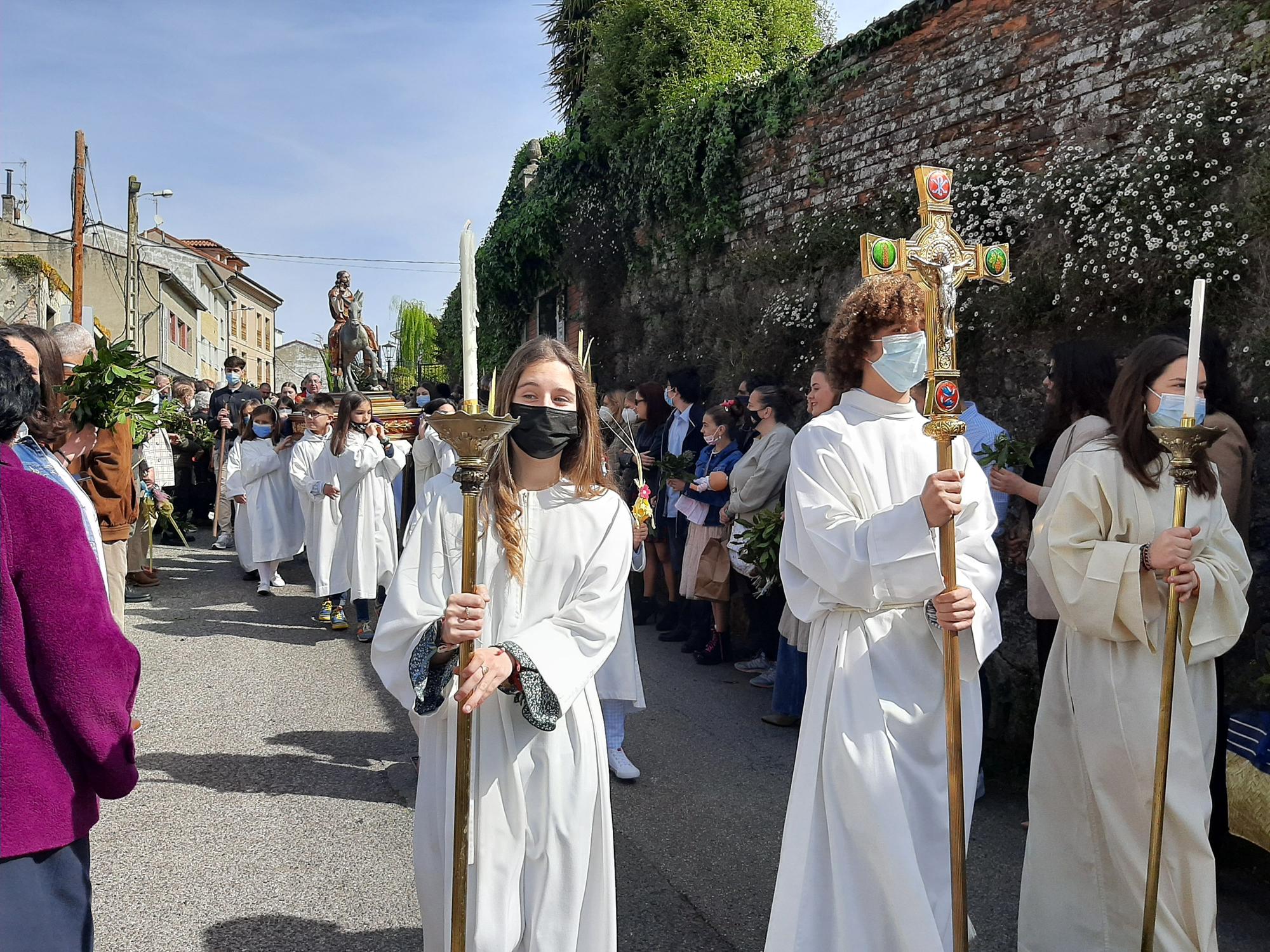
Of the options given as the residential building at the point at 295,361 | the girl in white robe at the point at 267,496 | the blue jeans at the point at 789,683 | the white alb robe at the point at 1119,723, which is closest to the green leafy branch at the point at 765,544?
the blue jeans at the point at 789,683

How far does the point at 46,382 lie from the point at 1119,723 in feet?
12.2

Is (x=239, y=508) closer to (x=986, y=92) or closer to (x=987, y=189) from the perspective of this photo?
(x=987, y=189)

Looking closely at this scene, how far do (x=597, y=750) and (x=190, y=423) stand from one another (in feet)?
45.0

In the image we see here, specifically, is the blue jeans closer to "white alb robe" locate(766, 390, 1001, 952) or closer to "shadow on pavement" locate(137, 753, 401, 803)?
"shadow on pavement" locate(137, 753, 401, 803)

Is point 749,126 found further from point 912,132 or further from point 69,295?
point 69,295

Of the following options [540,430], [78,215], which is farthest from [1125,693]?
[78,215]

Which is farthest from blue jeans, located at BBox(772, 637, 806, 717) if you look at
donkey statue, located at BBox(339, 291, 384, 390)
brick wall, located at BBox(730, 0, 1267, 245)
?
donkey statue, located at BBox(339, 291, 384, 390)

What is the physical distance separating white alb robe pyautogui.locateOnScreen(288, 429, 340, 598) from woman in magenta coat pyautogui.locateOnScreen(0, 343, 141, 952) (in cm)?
725

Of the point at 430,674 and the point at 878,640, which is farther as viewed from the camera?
the point at 878,640

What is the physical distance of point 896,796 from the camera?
9.30ft

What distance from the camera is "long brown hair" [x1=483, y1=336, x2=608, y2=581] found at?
2826mm

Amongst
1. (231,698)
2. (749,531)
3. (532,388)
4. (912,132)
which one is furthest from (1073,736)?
(912,132)

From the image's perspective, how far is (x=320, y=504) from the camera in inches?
381

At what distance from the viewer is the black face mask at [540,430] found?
2.88 m
